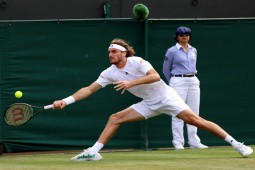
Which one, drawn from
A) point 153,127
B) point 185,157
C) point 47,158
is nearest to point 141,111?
point 185,157

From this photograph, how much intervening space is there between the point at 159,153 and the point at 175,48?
5.17ft

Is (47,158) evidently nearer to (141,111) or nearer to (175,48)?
(141,111)

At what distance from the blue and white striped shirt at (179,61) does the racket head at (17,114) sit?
2.84m

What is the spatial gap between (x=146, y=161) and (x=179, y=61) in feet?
8.44

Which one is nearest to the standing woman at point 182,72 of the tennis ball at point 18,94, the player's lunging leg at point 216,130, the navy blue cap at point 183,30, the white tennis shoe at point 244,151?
the navy blue cap at point 183,30

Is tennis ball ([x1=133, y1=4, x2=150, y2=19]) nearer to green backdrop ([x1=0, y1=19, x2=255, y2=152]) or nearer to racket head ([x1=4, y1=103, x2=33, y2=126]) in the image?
green backdrop ([x1=0, y1=19, x2=255, y2=152])

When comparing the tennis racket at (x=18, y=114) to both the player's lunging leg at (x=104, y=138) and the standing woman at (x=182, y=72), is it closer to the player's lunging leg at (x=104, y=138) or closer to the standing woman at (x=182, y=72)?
the player's lunging leg at (x=104, y=138)

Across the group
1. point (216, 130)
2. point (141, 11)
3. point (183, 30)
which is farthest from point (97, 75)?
point (216, 130)

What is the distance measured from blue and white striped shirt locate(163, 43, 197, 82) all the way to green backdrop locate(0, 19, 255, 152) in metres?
0.46

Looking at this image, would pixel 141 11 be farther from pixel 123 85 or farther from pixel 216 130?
pixel 123 85

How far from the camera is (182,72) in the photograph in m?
12.7

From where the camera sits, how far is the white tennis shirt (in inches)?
417

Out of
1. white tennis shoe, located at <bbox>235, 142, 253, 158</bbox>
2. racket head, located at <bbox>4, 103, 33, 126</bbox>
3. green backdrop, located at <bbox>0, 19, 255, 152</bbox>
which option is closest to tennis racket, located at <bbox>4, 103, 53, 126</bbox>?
racket head, located at <bbox>4, 103, 33, 126</bbox>

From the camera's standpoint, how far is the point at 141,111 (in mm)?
10891
